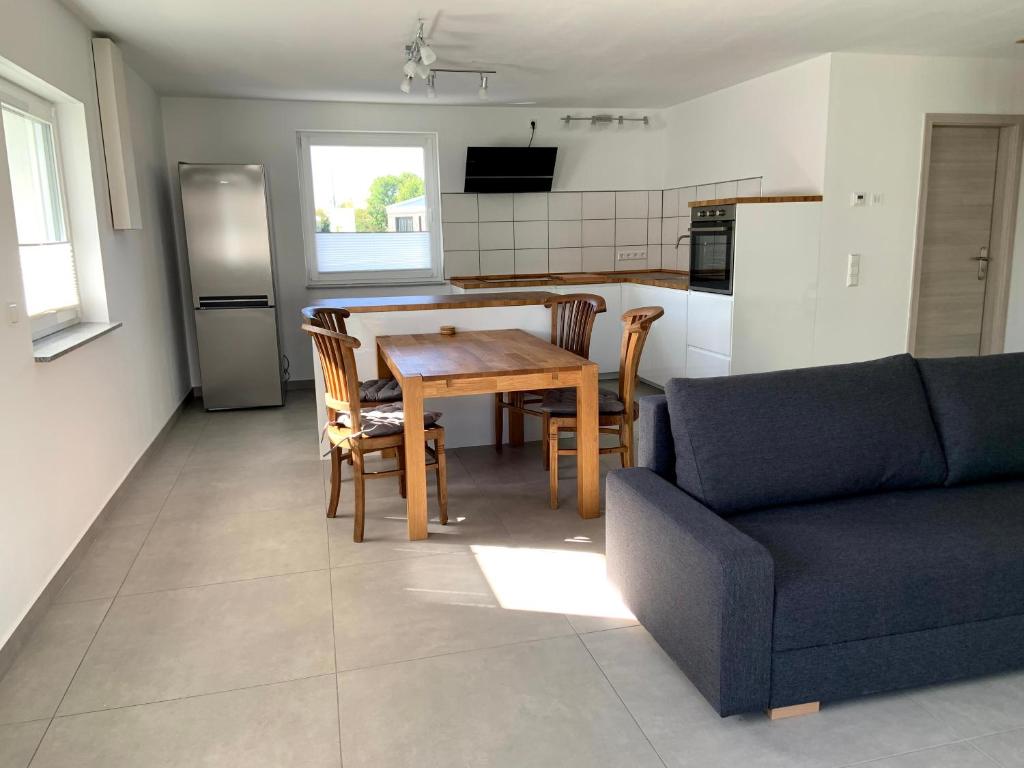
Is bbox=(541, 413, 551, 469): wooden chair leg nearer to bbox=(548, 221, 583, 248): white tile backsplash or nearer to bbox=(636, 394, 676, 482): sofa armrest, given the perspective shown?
bbox=(636, 394, 676, 482): sofa armrest

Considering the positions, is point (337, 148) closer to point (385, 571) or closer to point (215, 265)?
point (215, 265)

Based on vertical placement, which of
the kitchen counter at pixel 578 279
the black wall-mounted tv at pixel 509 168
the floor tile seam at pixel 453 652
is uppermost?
the black wall-mounted tv at pixel 509 168

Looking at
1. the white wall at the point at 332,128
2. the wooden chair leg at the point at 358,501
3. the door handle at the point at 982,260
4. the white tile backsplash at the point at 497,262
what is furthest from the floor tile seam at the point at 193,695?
the door handle at the point at 982,260

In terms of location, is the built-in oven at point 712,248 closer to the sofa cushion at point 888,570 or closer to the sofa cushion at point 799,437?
the sofa cushion at point 799,437

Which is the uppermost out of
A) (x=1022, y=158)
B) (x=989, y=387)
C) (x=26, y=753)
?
(x=1022, y=158)

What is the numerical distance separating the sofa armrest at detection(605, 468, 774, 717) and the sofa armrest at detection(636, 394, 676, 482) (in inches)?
5.5

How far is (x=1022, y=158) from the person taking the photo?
493 centimetres

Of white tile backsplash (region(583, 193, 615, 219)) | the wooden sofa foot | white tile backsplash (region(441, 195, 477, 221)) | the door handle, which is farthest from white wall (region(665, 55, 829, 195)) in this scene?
the wooden sofa foot

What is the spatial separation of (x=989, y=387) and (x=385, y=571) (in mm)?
2143

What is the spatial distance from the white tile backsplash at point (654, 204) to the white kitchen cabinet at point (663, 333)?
3.43 feet

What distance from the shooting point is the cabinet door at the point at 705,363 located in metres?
4.77

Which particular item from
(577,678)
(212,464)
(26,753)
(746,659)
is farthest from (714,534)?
(212,464)

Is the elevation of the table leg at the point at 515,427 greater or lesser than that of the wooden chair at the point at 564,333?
lesser

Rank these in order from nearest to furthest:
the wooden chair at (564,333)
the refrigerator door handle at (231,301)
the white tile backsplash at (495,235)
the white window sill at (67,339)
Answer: the white window sill at (67,339)
the wooden chair at (564,333)
the refrigerator door handle at (231,301)
the white tile backsplash at (495,235)
